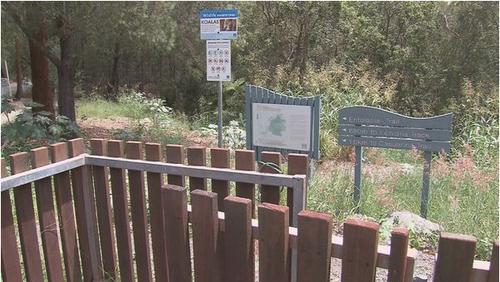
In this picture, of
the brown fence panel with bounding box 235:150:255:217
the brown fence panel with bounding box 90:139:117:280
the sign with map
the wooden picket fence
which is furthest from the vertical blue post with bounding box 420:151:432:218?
the brown fence panel with bounding box 90:139:117:280

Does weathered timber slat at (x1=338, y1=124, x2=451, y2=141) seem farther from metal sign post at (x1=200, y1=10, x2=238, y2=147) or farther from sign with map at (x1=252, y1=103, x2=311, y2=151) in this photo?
metal sign post at (x1=200, y1=10, x2=238, y2=147)

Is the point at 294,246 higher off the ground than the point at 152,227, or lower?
higher

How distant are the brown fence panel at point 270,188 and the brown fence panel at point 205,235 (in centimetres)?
33

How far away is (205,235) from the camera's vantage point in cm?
157

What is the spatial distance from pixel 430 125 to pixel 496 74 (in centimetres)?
1054

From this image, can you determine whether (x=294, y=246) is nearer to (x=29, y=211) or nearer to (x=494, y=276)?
(x=494, y=276)

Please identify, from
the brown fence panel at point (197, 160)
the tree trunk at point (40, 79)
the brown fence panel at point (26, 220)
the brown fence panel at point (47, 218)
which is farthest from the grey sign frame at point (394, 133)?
the tree trunk at point (40, 79)

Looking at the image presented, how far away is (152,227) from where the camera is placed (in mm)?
1936

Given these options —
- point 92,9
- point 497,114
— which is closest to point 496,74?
point 497,114

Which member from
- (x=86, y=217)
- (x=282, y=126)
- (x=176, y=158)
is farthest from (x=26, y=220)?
(x=282, y=126)

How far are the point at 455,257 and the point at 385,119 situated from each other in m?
2.94

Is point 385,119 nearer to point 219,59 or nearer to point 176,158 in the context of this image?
point 219,59

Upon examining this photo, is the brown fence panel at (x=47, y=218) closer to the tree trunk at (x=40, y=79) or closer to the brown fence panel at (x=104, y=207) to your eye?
the brown fence panel at (x=104, y=207)

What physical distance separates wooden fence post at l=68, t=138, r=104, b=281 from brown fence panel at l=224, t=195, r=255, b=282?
957 millimetres
